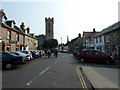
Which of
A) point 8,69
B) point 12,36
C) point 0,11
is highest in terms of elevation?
point 0,11

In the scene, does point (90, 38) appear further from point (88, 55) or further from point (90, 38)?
point (88, 55)

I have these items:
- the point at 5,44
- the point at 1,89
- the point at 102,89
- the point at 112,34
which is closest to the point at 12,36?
the point at 5,44

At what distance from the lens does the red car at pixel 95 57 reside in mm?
16344

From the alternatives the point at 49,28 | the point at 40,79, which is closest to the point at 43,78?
the point at 40,79

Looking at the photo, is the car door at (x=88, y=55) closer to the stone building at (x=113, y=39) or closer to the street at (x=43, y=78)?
the street at (x=43, y=78)

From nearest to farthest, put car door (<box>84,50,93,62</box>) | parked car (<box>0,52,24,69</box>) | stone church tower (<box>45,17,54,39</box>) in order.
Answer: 1. parked car (<box>0,52,24,69</box>)
2. car door (<box>84,50,93,62</box>)
3. stone church tower (<box>45,17,54,39</box>)

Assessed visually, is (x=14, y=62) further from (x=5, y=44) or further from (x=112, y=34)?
(x=112, y=34)

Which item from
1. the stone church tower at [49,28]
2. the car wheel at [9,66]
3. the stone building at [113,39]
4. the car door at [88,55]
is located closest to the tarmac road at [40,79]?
the car wheel at [9,66]

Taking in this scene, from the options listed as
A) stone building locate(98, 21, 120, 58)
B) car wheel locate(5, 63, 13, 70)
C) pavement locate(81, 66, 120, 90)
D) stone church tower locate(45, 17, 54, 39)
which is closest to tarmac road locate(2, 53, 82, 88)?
pavement locate(81, 66, 120, 90)

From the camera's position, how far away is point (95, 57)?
16.6 m

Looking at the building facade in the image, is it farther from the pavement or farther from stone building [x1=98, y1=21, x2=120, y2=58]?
the pavement

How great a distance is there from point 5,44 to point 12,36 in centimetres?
413

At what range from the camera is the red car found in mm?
16344

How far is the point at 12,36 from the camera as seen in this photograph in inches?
1079
